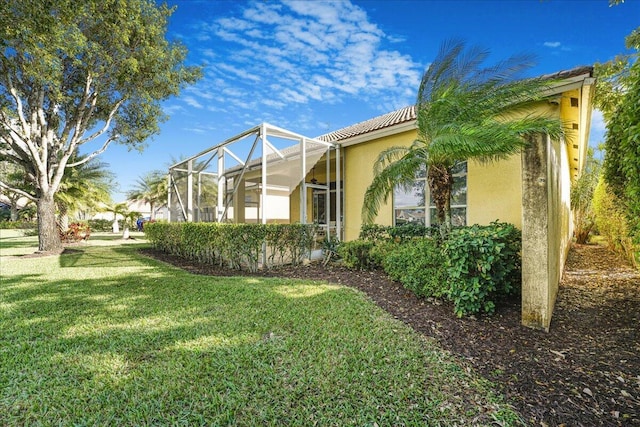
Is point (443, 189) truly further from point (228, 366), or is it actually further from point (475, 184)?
point (228, 366)

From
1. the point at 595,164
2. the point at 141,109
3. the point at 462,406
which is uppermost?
the point at 141,109

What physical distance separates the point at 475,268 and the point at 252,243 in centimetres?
543

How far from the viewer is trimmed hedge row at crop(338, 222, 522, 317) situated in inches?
172

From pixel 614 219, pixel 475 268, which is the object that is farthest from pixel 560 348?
pixel 614 219

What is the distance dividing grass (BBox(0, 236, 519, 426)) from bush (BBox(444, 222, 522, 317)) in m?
1.10

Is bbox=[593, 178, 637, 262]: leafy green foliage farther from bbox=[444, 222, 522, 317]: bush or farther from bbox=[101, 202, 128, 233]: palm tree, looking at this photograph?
bbox=[101, 202, 128, 233]: palm tree

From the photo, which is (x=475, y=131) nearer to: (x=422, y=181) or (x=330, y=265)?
(x=422, y=181)

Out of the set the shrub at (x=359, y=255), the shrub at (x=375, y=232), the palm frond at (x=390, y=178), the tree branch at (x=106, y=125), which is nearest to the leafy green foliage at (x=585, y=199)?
the shrub at (x=375, y=232)

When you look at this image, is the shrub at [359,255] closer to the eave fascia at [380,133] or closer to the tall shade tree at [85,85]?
the eave fascia at [380,133]

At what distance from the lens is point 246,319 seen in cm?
446

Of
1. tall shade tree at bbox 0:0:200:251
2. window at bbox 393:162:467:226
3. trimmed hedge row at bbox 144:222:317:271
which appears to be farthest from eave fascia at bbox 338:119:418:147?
tall shade tree at bbox 0:0:200:251

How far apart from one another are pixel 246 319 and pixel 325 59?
31.5 ft

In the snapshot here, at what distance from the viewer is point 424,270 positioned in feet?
17.1

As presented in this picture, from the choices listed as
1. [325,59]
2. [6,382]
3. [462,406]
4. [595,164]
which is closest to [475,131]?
[462,406]
